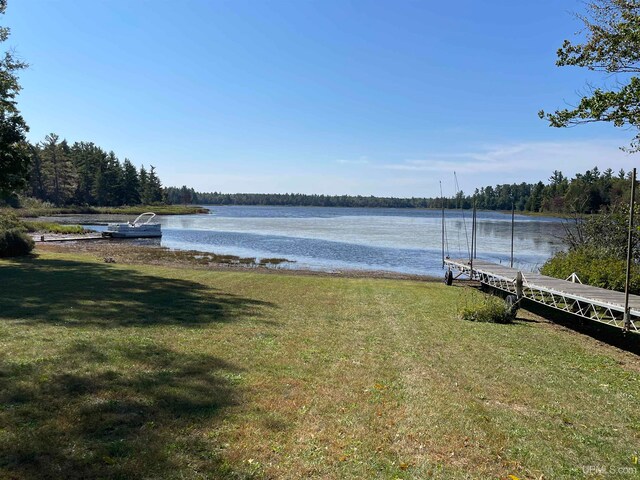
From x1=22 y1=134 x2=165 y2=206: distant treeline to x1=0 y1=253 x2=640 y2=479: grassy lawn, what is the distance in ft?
346

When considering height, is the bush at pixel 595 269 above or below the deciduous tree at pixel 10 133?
below

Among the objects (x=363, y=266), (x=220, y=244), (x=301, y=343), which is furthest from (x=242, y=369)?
(x=220, y=244)

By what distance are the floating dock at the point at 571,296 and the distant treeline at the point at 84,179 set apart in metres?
104

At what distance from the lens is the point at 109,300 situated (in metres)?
12.3

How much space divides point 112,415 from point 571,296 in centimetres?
1249

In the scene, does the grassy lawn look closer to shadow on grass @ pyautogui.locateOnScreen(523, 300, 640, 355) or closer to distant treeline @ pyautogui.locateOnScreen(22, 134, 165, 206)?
shadow on grass @ pyautogui.locateOnScreen(523, 300, 640, 355)

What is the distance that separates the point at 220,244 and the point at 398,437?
4296cm

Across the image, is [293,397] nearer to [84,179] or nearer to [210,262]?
[210,262]

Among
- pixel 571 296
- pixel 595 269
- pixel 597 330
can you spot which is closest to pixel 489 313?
pixel 571 296

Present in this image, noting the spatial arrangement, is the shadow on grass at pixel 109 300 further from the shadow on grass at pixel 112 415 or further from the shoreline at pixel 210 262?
the shoreline at pixel 210 262

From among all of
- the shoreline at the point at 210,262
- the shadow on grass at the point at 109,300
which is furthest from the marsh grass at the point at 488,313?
the shoreline at the point at 210,262

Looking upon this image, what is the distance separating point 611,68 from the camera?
942 cm

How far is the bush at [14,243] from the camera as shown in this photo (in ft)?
75.8

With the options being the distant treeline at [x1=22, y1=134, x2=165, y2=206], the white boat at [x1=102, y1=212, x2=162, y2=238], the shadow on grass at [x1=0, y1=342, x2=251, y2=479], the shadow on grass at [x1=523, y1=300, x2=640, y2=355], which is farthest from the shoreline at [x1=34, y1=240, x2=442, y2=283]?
the distant treeline at [x1=22, y1=134, x2=165, y2=206]
